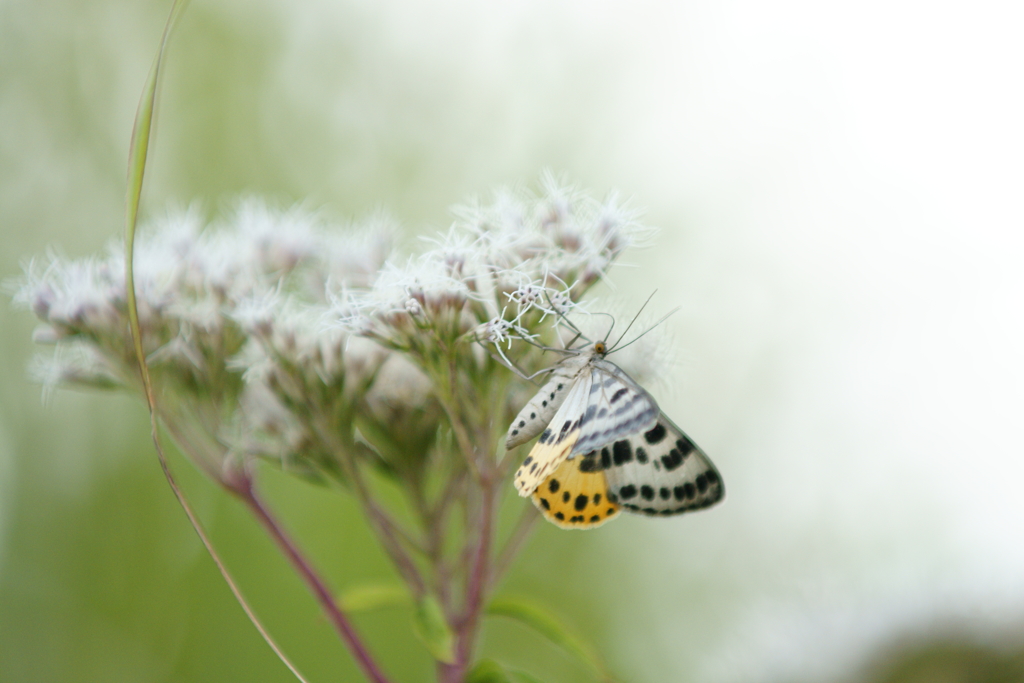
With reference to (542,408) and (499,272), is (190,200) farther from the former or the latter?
(542,408)

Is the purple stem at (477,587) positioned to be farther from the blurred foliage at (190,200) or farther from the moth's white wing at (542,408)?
the blurred foliage at (190,200)

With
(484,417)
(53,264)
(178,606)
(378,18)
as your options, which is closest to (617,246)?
(484,417)

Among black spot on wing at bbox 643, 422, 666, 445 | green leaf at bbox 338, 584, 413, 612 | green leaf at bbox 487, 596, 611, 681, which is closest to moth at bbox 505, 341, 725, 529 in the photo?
black spot on wing at bbox 643, 422, 666, 445

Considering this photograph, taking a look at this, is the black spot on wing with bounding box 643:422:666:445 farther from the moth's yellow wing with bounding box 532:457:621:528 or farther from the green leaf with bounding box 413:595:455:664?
the green leaf with bounding box 413:595:455:664

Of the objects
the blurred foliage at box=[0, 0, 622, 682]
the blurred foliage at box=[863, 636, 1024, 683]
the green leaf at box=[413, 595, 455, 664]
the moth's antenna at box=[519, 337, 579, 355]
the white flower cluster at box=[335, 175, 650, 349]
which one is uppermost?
the blurred foliage at box=[0, 0, 622, 682]

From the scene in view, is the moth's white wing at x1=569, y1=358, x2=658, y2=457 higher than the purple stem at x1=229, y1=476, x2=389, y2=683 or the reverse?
the reverse

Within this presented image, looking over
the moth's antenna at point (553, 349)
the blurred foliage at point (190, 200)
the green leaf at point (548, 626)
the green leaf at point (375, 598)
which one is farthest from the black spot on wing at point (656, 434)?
the blurred foliage at point (190, 200)

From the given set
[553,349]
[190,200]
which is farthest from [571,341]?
[190,200]
